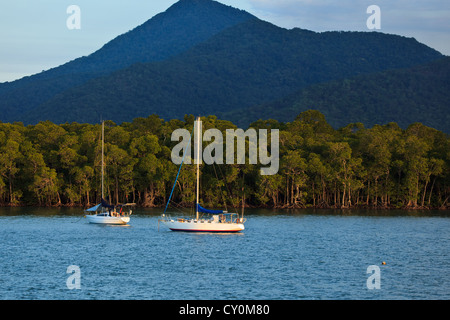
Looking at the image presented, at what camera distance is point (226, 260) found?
45.1 metres

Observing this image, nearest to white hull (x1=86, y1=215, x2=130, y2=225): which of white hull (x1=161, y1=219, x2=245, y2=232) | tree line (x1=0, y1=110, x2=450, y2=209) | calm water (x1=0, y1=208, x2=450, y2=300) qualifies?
calm water (x1=0, y1=208, x2=450, y2=300)

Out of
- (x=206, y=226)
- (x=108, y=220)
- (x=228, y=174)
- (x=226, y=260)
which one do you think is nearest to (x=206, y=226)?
(x=206, y=226)

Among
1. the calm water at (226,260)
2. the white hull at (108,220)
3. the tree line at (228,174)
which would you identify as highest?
the tree line at (228,174)

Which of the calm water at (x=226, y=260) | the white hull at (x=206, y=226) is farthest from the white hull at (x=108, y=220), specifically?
the white hull at (x=206, y=226)

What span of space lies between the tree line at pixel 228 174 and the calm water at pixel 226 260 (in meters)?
20.7

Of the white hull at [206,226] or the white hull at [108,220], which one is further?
the white hull at [108,220]

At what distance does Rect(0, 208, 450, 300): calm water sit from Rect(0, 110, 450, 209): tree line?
2068cm

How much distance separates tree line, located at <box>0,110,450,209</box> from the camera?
3713 inches

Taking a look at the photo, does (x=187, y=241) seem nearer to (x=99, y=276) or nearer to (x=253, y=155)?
(x=99, y=276)

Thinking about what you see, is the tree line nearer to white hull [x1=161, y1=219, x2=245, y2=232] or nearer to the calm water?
the calm water

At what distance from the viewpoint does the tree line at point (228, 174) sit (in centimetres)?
9431

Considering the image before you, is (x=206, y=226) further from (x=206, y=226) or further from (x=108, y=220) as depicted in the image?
(x=108, y=220)

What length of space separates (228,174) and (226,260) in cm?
5085

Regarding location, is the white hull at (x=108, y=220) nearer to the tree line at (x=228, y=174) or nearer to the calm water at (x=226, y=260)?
the calm water at (x=226, y=260)
